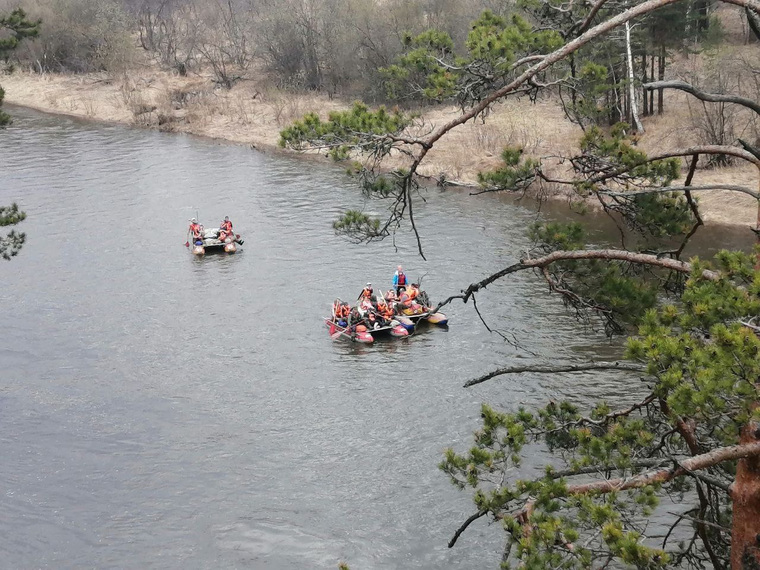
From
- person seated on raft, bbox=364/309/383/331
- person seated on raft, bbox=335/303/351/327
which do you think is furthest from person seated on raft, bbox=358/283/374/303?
person seated on raft, bbox=335/303/351/327

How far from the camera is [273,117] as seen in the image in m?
47.1

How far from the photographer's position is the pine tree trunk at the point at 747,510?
7275 mm

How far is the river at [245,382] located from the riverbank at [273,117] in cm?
269

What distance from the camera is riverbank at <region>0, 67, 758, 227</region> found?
33.3 metres

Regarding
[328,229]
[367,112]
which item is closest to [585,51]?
[328,229]

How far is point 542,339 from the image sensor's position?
2239 cm

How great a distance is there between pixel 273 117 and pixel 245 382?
2821 centimetres

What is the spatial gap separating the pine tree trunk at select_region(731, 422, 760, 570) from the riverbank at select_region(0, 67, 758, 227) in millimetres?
23447

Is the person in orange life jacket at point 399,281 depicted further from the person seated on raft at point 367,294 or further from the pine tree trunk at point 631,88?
the pine tree trunk at point 631,88

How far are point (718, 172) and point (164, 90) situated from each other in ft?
112

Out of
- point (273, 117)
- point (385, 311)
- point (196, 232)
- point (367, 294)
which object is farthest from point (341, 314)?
point (273, 117)

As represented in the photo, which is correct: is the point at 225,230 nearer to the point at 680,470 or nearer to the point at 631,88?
the point at 631,88

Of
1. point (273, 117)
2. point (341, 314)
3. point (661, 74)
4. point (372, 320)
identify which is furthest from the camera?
point (273, 117)

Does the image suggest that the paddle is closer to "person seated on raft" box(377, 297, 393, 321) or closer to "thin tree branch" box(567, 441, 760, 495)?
"person seated on raft" box(377, 297, 393, 321)
